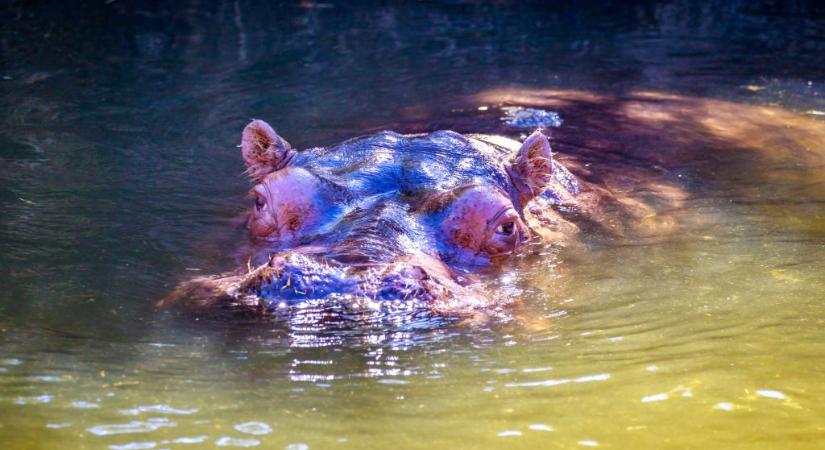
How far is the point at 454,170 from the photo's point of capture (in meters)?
6.07

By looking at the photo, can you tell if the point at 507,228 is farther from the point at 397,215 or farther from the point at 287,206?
the point at 287,206

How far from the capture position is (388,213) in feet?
17.7

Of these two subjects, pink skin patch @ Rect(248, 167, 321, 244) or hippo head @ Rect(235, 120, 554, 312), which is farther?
pink skin patch @ Rect(248, 167, 321, 244)

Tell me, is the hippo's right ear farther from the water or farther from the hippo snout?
the hippo snout

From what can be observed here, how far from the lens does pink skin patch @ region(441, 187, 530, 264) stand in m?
5.56

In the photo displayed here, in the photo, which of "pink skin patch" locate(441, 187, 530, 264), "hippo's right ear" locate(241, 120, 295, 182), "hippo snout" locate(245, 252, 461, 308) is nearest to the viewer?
"hippo snout" locate(245, 252, 461, 308)

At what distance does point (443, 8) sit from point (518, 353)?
1241 cm

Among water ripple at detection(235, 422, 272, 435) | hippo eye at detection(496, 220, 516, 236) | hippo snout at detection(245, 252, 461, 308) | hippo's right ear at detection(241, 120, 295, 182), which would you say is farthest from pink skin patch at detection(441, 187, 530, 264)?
water ripple at detection(235, 422, 272, 435)

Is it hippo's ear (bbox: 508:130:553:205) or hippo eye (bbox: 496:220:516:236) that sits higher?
hippo's ear (bbox: 508:130:553:205)

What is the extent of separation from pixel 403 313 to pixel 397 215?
1.09 metres

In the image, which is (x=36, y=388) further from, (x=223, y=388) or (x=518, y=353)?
(x=518, y=353)

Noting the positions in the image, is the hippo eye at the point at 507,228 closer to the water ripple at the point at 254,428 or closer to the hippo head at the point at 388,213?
the hippo head at the point at 388,213

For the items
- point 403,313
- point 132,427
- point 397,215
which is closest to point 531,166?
point 397,215

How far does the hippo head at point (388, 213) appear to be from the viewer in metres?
4.53
